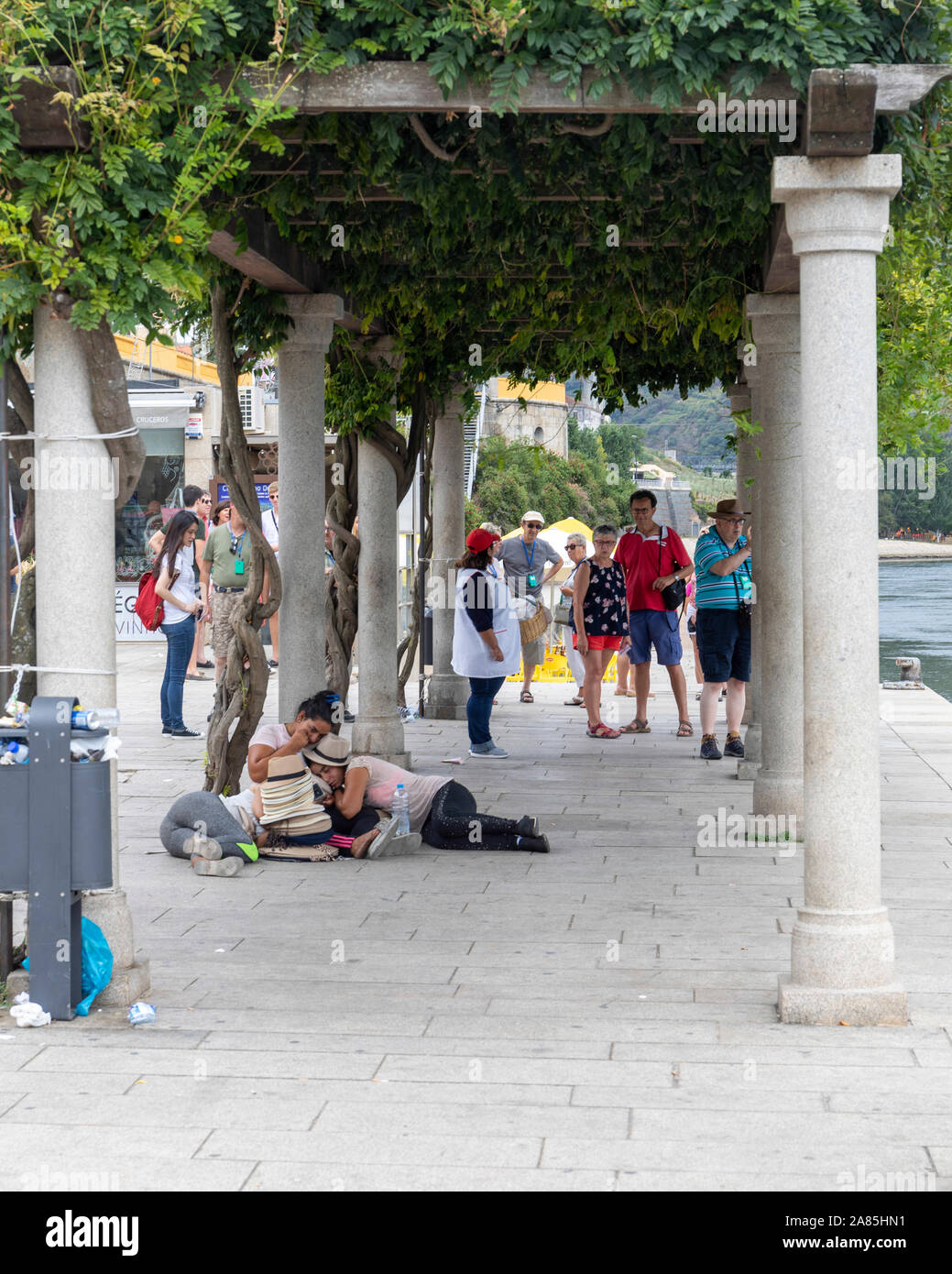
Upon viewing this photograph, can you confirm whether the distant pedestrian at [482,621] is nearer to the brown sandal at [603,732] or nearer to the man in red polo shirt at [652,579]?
the man in red polo shirt at [652,579]

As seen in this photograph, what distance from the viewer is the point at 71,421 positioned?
509 centimetres

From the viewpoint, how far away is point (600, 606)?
1204 centimetres

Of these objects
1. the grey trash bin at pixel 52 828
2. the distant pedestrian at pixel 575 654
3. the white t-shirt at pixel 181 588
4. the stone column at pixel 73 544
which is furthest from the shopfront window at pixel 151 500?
the grey trash bin at pixel 52 828

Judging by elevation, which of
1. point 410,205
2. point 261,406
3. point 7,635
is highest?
point 261,406

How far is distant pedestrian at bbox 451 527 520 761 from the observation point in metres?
10.6

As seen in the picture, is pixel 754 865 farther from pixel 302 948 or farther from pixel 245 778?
pixel 245 778

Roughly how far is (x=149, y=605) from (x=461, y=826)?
475 cm

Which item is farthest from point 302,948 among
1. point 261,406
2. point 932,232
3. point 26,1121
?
point 261,406

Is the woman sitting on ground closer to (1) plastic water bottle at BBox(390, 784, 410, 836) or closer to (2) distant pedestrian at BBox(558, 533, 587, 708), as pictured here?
(1) plastic water bottle at BBox(390, 784, 410, 836)

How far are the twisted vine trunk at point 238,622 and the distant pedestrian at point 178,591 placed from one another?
10.5ft

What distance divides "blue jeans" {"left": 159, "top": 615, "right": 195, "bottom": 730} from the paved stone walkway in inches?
143

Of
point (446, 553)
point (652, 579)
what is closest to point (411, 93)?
point (652, 579)

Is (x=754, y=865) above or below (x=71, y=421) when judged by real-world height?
below
